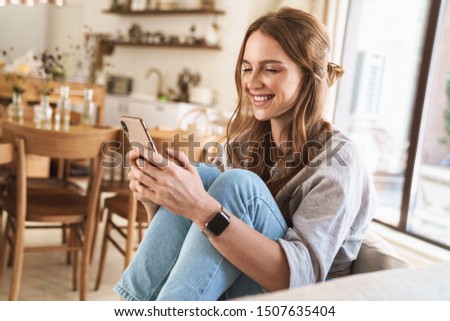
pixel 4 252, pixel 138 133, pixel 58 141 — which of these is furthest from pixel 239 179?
pixel 4 252

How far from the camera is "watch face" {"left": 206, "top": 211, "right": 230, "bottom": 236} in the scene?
115 cm

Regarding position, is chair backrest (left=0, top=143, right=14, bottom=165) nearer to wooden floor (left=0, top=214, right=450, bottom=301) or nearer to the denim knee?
wooden floor (left=0, top=214, right=450, bottom=301)

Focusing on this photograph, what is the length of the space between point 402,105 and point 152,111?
246 cm

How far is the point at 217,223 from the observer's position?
1.15 m

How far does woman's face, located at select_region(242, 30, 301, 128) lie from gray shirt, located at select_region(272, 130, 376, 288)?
6.6 inches

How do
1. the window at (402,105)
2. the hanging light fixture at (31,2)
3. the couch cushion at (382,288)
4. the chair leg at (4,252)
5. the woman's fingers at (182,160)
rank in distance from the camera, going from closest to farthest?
the couch cushion at (382,288) < the woman's fingers at (182,160) < the chair leg at (4,252) < the window at (402,105) < the hanging light fixture at (31,2)

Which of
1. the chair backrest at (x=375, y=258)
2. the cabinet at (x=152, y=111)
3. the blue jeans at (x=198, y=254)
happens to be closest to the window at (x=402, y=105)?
the cabinet at (x=152, y=111)

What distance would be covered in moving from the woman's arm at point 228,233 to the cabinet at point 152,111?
3752 mm

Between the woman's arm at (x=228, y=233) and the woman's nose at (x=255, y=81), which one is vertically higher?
the woman's nose at (x=255, y=81)

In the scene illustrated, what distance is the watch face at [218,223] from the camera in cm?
115

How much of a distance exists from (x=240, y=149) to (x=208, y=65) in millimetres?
4166

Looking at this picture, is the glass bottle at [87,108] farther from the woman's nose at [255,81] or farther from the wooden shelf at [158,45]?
the wooden shelf at [158,45]
